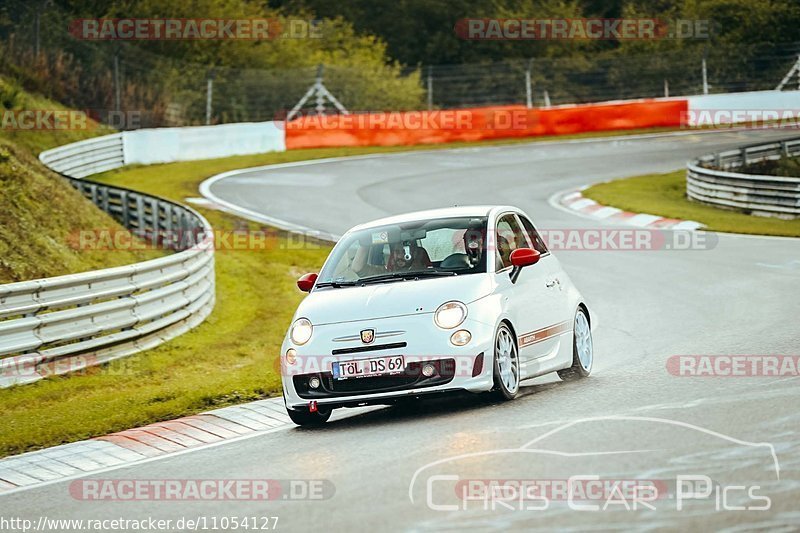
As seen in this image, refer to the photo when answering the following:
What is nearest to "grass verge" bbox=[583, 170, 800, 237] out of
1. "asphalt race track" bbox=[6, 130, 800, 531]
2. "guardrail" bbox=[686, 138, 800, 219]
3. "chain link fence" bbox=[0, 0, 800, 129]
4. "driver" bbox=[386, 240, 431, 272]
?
"guardrail" bbox=[686, 138, 800, 219]

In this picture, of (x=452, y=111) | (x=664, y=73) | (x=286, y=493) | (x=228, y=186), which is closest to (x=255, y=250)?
(x=228, y=186)

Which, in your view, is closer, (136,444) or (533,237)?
(136,444)

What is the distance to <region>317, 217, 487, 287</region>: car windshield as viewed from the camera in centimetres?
1037

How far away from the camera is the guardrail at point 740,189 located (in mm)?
25234

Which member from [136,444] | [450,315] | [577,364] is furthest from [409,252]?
[136,444]

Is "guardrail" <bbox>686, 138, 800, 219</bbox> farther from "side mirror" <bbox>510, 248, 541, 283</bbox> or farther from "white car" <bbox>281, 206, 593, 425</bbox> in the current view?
"side mirror" <bbox>510, 248, 541, 283</bbox>

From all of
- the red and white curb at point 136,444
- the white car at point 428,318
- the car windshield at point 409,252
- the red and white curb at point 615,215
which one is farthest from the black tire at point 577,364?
the red and white curb at point 615,215

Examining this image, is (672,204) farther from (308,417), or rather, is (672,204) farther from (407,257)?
(308,417)

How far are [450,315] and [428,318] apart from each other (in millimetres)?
166

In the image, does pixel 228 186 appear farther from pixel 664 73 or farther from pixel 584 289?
pixel 664 73

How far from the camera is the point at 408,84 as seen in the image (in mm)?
52875

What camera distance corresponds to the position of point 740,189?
26781mm

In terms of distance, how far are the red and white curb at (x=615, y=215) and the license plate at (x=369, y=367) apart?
15310 millimetres

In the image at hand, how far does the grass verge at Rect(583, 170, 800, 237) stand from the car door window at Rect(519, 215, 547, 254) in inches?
467
